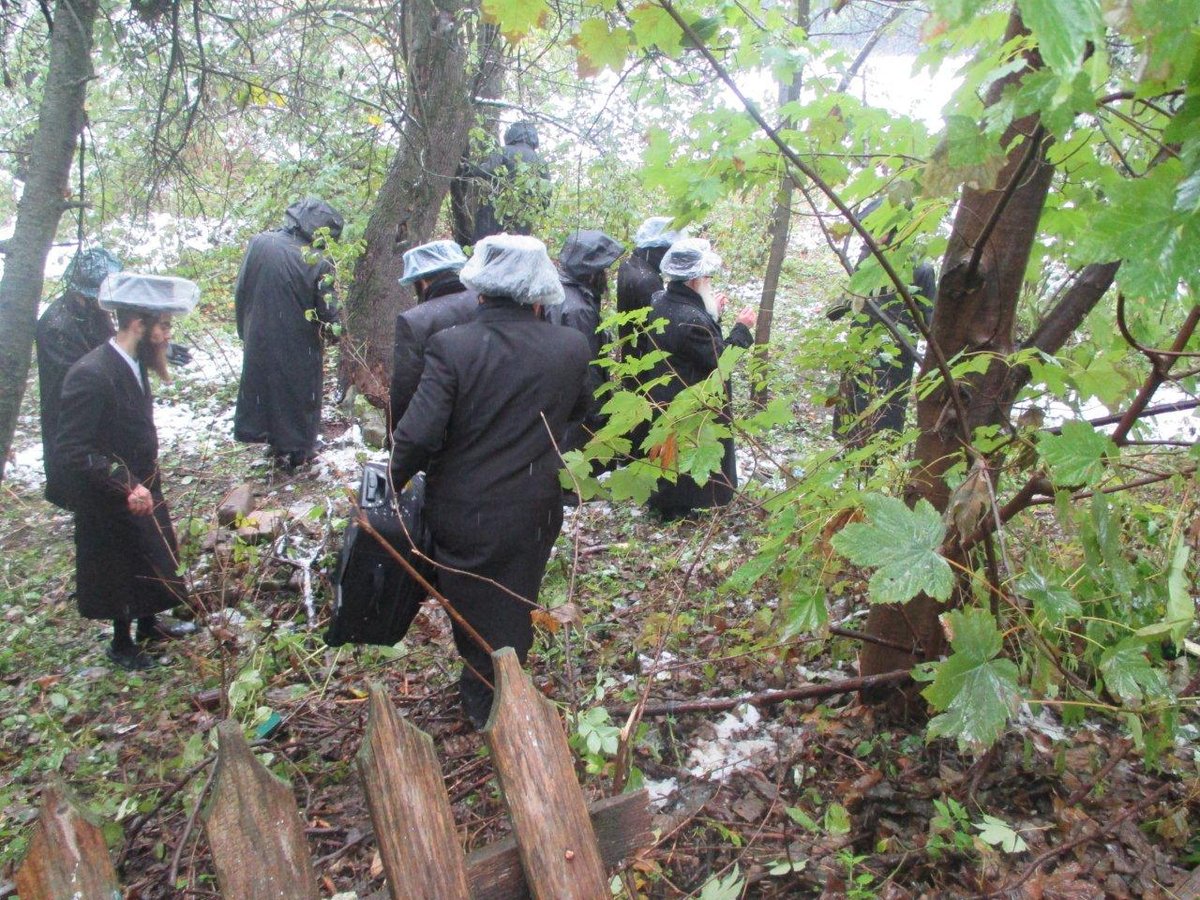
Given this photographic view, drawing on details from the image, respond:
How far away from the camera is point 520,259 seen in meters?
3.00

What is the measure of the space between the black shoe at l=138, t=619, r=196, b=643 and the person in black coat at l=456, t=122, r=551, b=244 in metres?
4.07

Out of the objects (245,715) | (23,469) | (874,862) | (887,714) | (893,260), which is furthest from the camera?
(23,469)

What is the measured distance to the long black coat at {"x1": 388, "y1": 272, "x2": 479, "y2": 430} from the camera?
3.46 metres

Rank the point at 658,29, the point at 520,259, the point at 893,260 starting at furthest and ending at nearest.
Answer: the point at 520,259 < the point at 893,260 < the point at 658,29

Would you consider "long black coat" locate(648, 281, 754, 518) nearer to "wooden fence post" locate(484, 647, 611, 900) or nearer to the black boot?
the black boot

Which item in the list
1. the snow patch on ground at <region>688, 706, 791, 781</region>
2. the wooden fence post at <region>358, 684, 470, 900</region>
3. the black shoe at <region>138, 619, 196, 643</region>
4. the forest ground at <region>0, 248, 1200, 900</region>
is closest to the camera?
the wooden fence post at <region>358, 684, 470, 900</region>

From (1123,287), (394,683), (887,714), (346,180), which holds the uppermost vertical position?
(346,180)

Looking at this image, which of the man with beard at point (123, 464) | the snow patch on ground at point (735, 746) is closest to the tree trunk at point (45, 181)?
the man with beard at point (123, 464)

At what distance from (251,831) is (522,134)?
687 centimetres

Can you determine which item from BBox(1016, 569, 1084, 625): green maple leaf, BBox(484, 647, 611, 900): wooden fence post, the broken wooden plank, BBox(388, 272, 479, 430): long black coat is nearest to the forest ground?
the broken wooden plank

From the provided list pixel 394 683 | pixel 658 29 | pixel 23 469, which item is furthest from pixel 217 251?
pixel 658 29

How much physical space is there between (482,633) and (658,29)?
222 cm

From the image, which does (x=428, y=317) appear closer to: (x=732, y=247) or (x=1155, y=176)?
(x=1155, y=176)

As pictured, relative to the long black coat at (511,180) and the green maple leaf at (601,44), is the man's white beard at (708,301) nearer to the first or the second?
the long black coat at (511,180)
